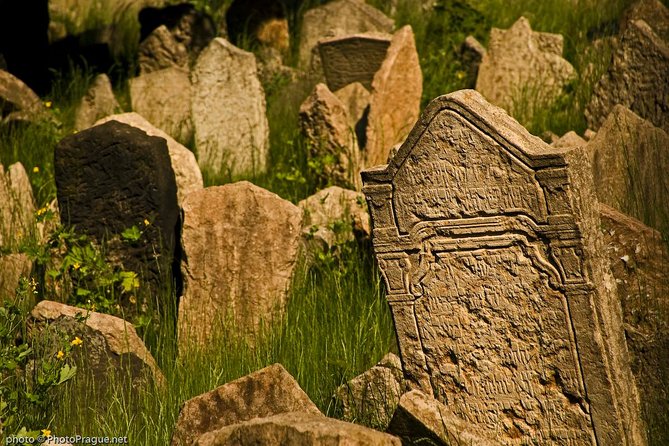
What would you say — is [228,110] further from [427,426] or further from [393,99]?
[427,426]

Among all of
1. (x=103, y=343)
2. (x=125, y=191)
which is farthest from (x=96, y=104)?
(x=103, y=343)

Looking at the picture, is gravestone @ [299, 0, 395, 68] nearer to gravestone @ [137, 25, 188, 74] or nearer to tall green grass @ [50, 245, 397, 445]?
gravestone @ [137, 25, 188, 74]

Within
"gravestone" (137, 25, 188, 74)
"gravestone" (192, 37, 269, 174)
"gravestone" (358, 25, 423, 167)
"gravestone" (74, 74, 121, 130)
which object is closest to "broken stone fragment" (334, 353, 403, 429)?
"gravestone" (358, 25, 423, 167)

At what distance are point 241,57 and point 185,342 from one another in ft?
10.8

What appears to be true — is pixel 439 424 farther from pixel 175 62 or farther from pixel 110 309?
pixel 175 62

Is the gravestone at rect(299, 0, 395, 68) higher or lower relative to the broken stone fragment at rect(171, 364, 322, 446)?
higher

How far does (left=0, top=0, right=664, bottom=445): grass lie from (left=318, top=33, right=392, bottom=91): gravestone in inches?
13.6

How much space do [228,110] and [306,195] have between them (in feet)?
3.59

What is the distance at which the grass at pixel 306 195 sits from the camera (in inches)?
207

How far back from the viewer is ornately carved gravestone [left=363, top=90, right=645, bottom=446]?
4598 mm

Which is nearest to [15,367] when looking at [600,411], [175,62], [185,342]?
[185,342]

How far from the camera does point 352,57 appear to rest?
9406 millimetres

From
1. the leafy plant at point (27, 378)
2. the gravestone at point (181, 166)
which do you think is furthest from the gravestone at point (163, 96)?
the leafy plant at point (27, 378)

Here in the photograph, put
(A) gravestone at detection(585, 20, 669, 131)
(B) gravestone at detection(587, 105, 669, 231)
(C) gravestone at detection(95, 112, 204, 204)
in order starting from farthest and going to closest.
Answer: (A) gravestone at detection(585, 20, 669, 131) < (C) gravestone at detection(95, 112, 204, 204) < (B) gravestone at detection(587, 105, 669, 231)
